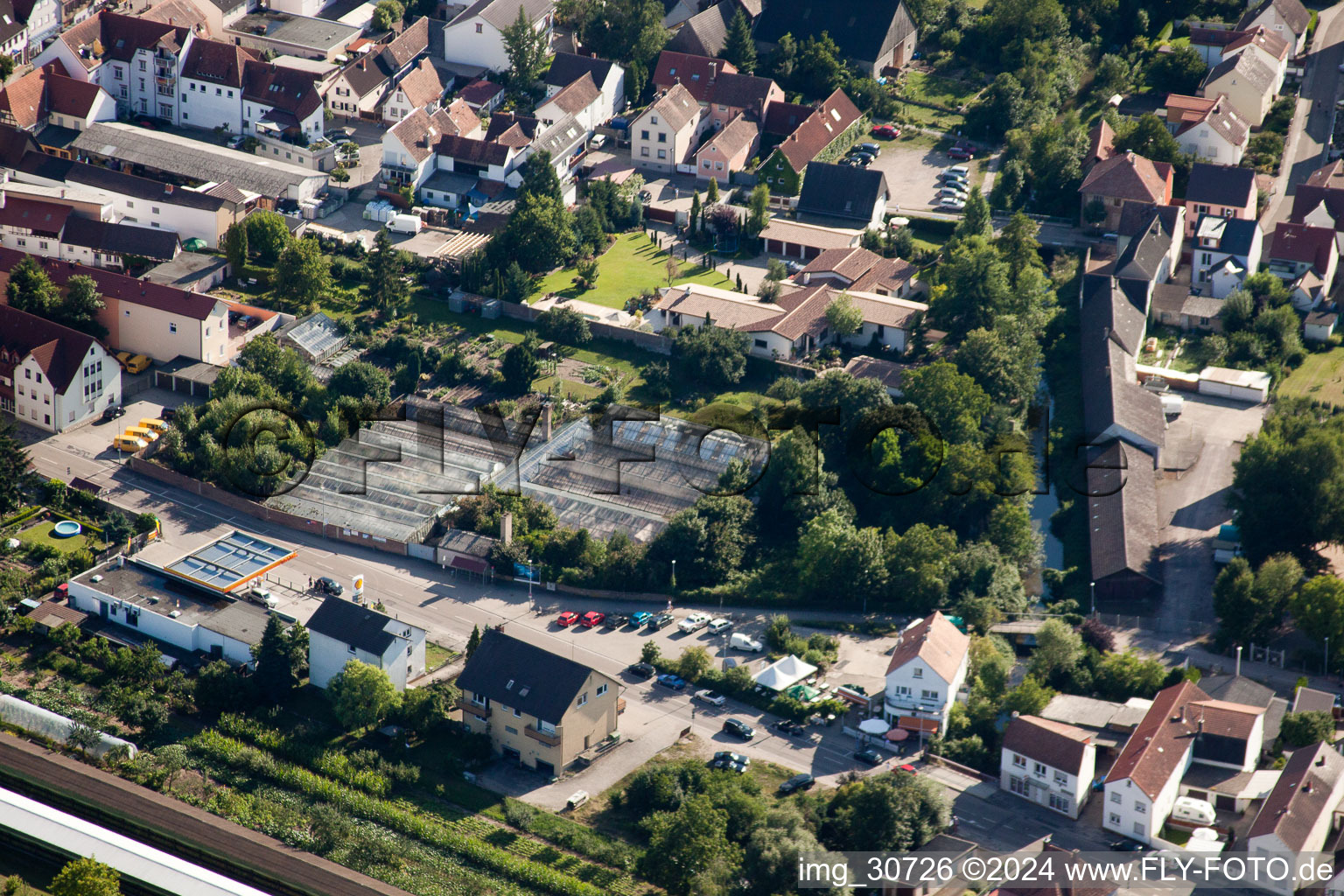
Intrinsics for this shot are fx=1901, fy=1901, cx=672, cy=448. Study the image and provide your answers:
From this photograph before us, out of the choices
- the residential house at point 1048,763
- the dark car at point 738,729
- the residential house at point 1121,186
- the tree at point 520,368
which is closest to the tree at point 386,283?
the tree at point 520,368

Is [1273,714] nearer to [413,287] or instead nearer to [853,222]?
[853,222]

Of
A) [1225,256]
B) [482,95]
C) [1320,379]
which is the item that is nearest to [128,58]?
[482,95]

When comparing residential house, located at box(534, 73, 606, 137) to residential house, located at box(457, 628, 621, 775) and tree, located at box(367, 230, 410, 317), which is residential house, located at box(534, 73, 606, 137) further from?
residential house, located at box(457, 628, 621, 775)

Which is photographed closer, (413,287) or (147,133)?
(413,287)

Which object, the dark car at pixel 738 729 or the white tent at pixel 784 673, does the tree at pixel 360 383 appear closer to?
the white tent at pixel 784 673

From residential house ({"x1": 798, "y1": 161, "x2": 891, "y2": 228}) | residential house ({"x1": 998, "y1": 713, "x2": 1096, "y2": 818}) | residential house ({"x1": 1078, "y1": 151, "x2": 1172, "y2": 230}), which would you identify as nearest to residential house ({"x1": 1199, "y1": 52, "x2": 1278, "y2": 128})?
residential house ({"x1": 1078, "y1": 151, "x2": 1172, "y2": 230})

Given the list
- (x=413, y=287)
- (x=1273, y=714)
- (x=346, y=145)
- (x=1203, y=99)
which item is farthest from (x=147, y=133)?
(x=1273, y=714)
